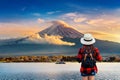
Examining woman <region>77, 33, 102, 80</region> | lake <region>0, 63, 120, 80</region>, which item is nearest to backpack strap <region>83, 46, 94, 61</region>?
woman <region>77, 33, 102, 80</region>

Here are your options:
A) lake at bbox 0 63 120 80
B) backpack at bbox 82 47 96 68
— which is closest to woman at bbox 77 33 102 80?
backpack at bbox 82 47 96 68

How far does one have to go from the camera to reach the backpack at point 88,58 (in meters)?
15.0

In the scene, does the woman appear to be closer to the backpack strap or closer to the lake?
the backpack strap

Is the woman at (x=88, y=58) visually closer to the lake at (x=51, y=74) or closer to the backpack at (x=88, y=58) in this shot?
the backpack at (x=88, y=58)

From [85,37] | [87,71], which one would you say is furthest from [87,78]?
[85,37]

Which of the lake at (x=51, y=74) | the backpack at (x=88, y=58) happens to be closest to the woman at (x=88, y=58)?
the backpack at (x=88, y=58)

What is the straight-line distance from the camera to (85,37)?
585 inches

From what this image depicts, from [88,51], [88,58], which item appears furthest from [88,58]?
[88,51]

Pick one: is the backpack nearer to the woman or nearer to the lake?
the woman

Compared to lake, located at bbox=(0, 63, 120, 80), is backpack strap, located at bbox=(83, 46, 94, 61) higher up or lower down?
higher up

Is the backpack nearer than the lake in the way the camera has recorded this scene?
Yes

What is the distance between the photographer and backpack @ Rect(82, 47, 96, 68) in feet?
49.2

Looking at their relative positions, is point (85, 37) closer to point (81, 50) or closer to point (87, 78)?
point (81, 50)

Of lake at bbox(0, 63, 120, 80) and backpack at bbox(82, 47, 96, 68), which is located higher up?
backpack at bbox(82, 47, 96, 68)
